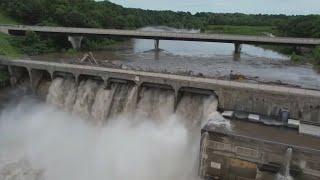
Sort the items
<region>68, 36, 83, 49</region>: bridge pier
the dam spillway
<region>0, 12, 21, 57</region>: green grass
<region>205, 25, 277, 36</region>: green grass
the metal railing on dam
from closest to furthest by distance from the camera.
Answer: the metal railing on dam
the dam spillway
<region>0, 12, 21, 57</region>: green grass
<region>68, 36, 83, 49</region>: bridge pier
<region>205, 25, 277, 36</region>: green grass

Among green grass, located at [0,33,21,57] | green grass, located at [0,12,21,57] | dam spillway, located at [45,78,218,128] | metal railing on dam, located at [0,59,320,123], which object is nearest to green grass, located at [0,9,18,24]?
green grass, located at [0,12,21,57]

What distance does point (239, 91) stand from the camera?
100.0 ft

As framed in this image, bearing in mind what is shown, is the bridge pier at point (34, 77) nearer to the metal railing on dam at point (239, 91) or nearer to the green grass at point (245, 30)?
the metal railing on dam at point (239, 91)

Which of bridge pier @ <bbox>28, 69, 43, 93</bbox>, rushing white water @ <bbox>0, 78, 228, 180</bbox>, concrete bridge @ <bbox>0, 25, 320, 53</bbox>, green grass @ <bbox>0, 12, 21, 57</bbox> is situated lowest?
rushing white water @ <bbox>0, 78, 228, 180</bbox>

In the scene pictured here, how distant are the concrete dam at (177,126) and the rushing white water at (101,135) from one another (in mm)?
98

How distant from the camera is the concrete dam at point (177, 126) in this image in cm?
2470

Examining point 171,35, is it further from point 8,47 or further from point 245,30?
point 245,30

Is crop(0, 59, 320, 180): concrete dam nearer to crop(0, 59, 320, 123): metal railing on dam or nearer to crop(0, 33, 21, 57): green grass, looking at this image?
crop(0, 59, 320, 123): metal railing on dam

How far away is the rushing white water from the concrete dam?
0.10 meters

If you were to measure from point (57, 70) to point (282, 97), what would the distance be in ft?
82.3

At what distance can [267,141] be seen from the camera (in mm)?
24062

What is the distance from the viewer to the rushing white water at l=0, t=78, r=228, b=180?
29234mm

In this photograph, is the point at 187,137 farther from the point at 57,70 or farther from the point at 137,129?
the point at 57,70

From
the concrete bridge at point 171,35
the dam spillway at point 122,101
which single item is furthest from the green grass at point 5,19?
the dam spillway at point 122,101
